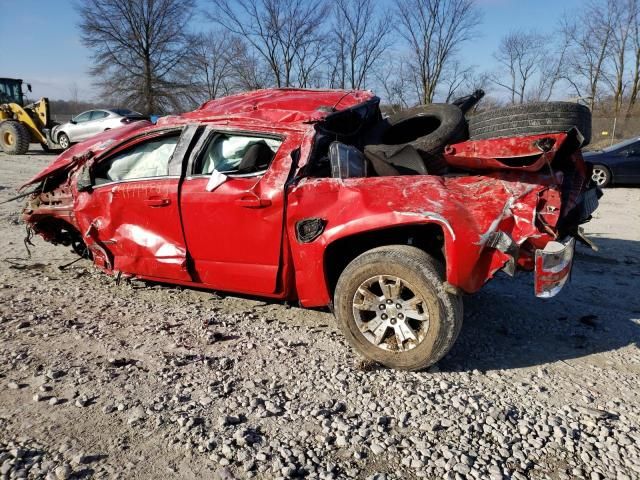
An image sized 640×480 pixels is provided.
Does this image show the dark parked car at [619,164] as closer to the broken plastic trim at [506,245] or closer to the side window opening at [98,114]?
the broken plastic trim at [506,245]

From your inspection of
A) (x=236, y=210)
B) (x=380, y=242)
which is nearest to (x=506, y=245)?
(x=380, y=242)

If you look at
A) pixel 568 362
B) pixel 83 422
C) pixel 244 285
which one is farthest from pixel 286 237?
pixel 568 362

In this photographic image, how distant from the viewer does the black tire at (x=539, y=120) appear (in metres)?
3.30

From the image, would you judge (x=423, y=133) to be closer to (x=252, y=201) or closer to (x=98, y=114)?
(x=252, y=201)

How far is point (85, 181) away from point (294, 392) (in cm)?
277

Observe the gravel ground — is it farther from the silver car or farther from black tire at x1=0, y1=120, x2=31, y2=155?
black tire at x1=0, y1=120, x2=31, y2=155

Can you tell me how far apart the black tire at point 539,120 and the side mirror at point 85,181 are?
3276mm

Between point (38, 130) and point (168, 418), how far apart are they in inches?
743

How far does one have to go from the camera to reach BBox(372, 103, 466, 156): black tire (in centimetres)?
375

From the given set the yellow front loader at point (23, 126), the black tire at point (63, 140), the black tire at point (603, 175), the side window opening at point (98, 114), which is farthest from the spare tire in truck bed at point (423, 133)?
the yellow front loader at point (23, 126)

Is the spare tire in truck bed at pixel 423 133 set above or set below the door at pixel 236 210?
above

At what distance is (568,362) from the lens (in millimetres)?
3252

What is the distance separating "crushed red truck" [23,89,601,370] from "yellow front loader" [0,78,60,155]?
50.7 feet

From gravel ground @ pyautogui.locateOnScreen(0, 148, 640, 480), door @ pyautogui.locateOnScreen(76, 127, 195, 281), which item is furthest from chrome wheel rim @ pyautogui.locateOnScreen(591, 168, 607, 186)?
door @ pyautogui.locateOnScreen(76, 127, 195, 281)
